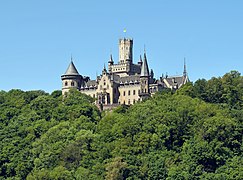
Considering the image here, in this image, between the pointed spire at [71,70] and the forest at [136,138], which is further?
the pointed spire at [71,70]

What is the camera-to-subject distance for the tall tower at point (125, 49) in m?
143

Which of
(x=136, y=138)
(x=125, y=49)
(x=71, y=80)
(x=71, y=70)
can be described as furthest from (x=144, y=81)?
(x=136, y=138)

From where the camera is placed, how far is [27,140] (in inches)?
4252

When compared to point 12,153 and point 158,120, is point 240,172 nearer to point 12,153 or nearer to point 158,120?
point 158,120

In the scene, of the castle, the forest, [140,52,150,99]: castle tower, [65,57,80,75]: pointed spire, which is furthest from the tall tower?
the forest

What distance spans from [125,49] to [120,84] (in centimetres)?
1320

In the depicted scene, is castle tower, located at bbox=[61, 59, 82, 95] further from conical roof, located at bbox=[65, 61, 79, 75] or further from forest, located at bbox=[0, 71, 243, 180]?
forest, located at bbox=[0, 71, 243, 180]

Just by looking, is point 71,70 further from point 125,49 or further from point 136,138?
point 136,138

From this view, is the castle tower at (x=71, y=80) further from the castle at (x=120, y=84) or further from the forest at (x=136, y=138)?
the forest at (x=136, y=138)

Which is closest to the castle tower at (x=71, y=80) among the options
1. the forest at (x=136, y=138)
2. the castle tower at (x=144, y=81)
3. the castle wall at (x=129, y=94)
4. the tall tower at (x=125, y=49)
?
the castle wall at (x=129, y=94)

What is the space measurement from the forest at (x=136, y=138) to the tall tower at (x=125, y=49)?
24491mm

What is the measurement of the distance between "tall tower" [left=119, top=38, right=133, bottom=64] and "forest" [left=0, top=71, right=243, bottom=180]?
Answer: 80.4 ft

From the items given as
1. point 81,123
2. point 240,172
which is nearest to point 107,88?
point 81,123

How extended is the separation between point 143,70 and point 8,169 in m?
33.9
